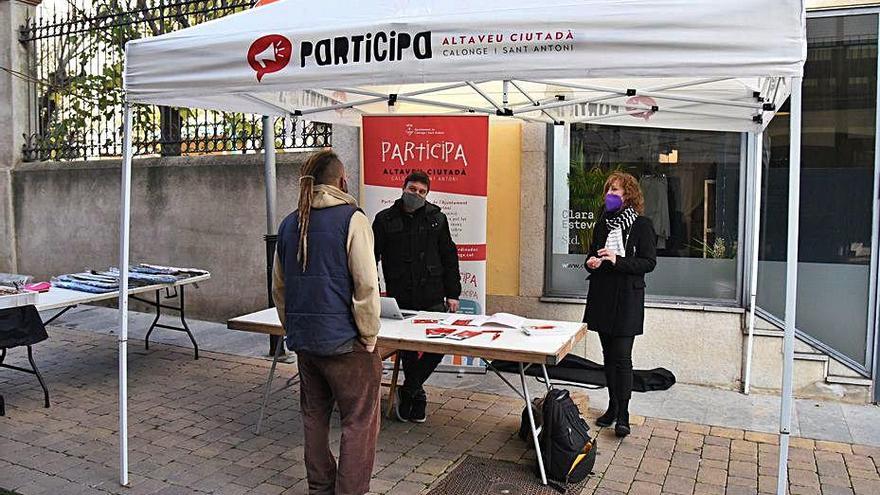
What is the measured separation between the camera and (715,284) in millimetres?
6273

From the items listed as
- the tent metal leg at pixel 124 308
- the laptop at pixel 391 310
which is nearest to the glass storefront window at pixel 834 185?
the laptop at pixel 391 310

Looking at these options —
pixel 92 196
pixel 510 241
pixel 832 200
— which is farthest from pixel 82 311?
pixel 832 200

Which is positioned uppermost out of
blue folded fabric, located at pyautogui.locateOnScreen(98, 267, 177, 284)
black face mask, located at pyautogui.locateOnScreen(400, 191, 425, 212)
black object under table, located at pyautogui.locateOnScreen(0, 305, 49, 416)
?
black face mask, located at pyautogui.locateOnScreen(400, 191, 425, 212)

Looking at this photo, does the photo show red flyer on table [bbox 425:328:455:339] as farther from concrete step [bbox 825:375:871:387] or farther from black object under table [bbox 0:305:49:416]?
concrete step [bbox 825:375:871:387]

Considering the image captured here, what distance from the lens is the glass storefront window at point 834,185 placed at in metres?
5.63

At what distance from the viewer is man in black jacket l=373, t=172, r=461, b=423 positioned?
5.09 meters

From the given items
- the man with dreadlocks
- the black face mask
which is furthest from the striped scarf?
the man with dreadlocks

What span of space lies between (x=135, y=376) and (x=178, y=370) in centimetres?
35

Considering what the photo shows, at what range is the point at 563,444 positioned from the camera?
4012 millimetres

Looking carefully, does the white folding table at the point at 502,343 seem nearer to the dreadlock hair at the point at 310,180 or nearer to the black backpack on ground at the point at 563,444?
the black backpack on ground at the point at 563,444

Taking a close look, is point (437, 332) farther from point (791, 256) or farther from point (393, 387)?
point (791, 256)

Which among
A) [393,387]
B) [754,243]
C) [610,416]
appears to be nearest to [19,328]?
[393,387]

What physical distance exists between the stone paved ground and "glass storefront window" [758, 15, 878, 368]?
4.54ft

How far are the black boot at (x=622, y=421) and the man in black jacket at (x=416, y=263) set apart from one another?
1.25 meters
